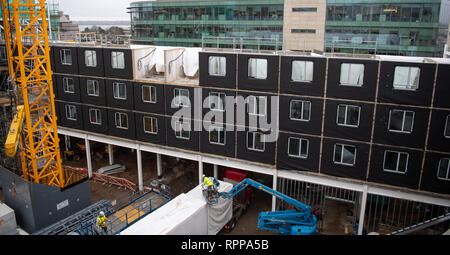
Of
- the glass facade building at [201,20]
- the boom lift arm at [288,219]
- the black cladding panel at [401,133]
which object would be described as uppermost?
the glass facade building at [201,20]

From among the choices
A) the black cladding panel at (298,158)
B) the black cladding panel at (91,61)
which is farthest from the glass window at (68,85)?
the black cladding panel at (298,158)

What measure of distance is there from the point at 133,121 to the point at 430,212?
1056 inches

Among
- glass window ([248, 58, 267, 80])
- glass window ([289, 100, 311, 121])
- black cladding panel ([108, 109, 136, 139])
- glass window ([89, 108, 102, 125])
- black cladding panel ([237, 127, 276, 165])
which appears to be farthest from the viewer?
glass window ([89, 108, 102, 125])

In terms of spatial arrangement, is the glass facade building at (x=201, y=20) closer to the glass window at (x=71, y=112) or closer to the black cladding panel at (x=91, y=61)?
the black cladding panel at (x=91, y=61)

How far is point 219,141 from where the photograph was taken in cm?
3092

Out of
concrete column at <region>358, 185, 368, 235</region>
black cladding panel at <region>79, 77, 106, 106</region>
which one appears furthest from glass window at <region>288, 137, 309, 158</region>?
black cladding panel at <region>79, 77, 106, 106</region>

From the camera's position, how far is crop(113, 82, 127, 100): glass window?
34.2 meters

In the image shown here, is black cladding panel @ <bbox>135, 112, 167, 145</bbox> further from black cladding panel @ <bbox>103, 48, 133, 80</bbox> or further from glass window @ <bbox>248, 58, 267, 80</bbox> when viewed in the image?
glass window @ <bbox>248, 58, 267, 80</bbox>

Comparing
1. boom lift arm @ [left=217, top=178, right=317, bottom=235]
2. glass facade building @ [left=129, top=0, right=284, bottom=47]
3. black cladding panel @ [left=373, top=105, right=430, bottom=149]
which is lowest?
boom lift arm @ [left=217, top=178, right=317, bottom=235]

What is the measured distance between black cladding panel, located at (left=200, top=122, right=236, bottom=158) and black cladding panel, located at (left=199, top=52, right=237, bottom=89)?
348cm

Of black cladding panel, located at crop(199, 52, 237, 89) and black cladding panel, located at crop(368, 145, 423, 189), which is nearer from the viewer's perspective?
black cladding panel, located at crop(368, 145, 423, 189)

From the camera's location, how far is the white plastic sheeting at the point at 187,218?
21.8 meters

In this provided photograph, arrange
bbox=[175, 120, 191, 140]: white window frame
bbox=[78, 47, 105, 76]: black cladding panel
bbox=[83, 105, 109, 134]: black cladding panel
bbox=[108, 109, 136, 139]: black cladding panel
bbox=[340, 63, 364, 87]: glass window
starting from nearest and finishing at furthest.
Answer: bbox=[340, 63, 364, 87]: glass window
bbox=[175, 120, 191, 140]: white window frame
bbox=[108, 109, 136, 139]: black cladding panel
bbox=[78, 47, 105, 76]: black cladding panel
bbox=[83, 105, 109, 134]: black cladding panel

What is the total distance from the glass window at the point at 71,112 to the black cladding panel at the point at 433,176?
32.8 meters
